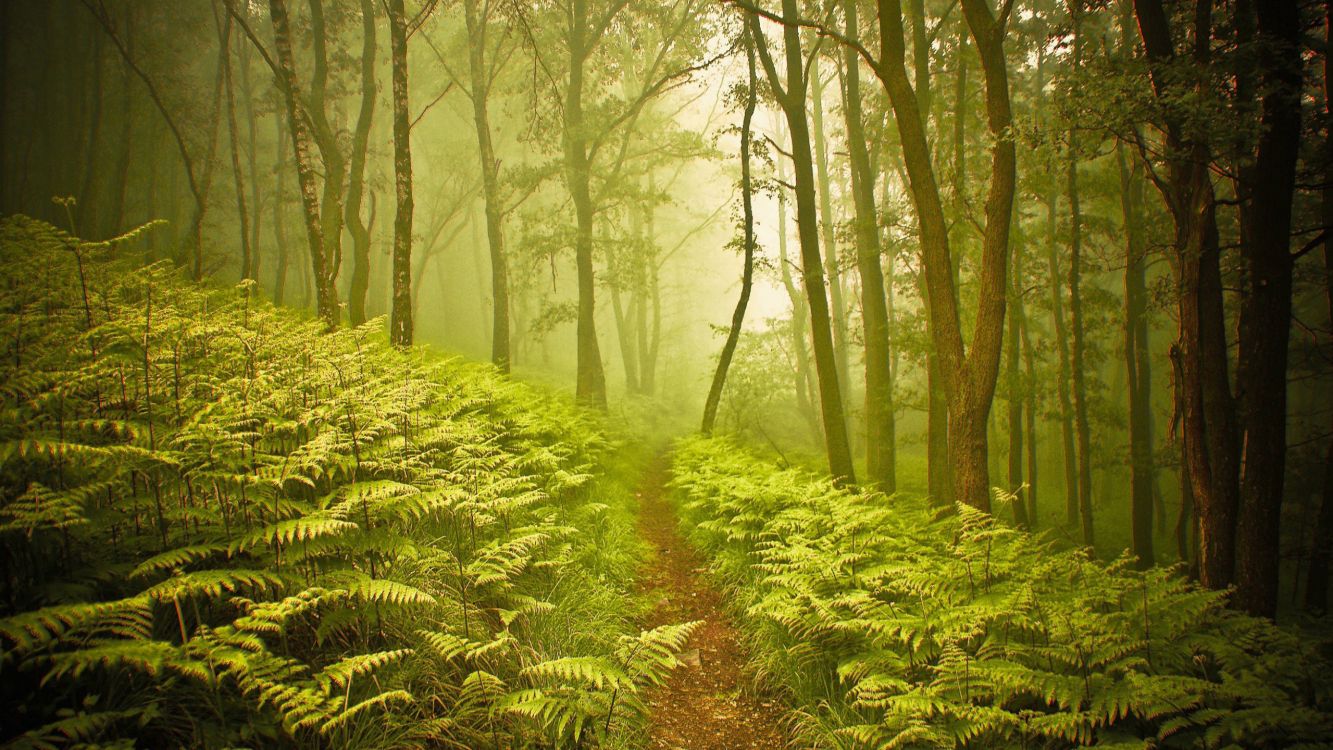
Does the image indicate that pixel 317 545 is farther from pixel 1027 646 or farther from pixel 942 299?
pixel 942 299

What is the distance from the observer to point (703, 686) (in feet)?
15.3

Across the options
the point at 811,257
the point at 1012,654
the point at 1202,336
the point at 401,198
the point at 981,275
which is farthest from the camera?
the point at 811,257

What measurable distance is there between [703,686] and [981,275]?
6.11m

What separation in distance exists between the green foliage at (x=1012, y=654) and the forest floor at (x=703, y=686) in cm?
28

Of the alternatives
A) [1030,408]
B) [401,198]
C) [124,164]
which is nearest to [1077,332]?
[1030,408]

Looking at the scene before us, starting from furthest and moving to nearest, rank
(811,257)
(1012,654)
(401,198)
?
(811,257) < (401,198) < (1012,654)

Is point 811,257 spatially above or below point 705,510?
above

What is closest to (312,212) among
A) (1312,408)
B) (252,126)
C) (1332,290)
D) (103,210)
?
(1332,290)

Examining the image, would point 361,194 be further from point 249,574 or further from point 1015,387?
point 1015,387

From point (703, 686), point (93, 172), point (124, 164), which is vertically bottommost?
point (703, 686)

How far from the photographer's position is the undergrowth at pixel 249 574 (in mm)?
2375

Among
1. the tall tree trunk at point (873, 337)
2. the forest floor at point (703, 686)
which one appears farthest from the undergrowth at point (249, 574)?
the tall tree trunk at point (873, 337)

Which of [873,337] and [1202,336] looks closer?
[1202,336]

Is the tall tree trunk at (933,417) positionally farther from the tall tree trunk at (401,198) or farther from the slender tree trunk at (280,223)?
the slender tree trunk at (280,223)
